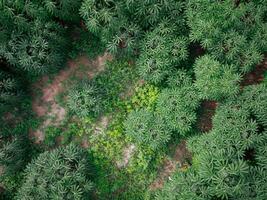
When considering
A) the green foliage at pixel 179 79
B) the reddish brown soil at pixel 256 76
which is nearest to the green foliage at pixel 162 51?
the green foliage at pixel 179 79

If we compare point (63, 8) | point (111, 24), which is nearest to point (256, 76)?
point (111, 24)

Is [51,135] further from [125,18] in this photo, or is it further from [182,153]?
[125,18]

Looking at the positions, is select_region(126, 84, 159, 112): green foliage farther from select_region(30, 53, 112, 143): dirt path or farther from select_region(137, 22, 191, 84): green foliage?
select_region(30, 53, 112, 143): dirt path

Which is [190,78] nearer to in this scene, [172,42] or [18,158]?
[172,42]

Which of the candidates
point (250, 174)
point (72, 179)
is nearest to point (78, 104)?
point (72, 179)

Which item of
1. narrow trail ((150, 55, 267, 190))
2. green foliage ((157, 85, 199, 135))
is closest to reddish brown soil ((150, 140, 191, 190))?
narrow trail ((150, 55, 267, 190))
